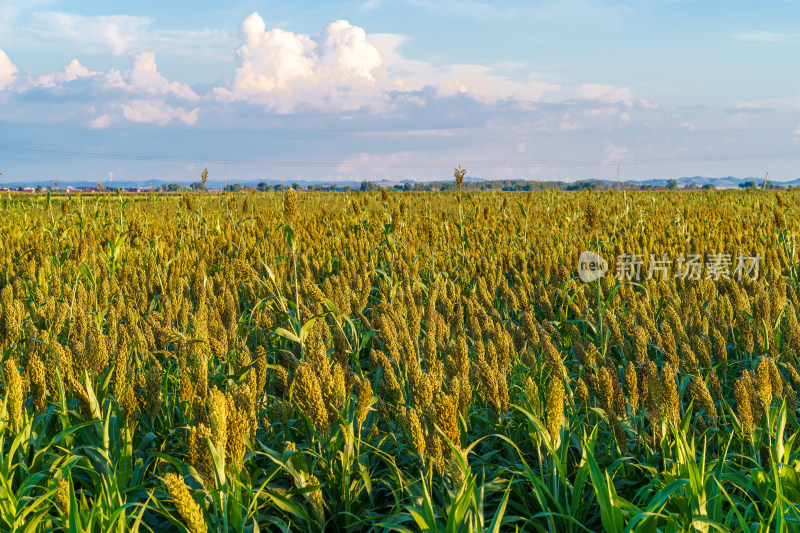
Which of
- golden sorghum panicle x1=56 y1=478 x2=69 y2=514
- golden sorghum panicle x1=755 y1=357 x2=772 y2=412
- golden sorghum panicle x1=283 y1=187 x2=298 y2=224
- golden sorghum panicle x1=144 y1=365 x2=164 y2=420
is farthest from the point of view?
golden sorghum panicle x1=283 y1=187 x2=298 y2=224

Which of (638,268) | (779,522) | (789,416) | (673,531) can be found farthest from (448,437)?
(638,268)

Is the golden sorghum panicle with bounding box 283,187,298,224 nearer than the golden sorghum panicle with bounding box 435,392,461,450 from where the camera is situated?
No

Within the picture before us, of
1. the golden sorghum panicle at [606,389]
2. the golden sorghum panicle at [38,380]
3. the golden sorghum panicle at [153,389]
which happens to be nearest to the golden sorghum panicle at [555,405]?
the golden sorghum panicle at [606,389]

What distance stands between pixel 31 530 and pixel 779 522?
212 cm

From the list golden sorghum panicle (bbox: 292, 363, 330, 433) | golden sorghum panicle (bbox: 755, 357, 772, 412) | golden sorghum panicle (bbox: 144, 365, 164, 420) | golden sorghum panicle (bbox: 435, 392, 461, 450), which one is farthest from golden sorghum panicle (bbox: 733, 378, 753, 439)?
golden sorghum panicle (bbox: 144, 365, 164, 420)

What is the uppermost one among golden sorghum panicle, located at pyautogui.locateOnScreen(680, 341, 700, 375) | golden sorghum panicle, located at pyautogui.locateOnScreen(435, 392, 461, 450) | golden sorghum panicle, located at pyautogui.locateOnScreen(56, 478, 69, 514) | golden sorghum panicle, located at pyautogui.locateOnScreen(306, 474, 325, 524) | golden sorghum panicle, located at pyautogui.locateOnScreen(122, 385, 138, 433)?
golden sorghum panicle, located at pyautogui.locateOnScreen(435, 392, 461, 450)

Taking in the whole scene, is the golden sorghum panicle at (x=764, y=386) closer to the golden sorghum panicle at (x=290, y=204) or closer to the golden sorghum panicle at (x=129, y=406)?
the golden sorghum panicle at (x=129, y=406)

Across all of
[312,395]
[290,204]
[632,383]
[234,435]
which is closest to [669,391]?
[632,383]

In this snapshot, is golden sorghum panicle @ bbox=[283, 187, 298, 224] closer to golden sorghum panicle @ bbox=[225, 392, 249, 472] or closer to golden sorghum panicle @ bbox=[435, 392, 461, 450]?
golden sorghum panicle @ bbox=[225, 392, 249, 472]

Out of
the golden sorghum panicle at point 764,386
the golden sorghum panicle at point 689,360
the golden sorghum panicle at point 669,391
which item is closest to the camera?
the golden sorghum panicle at point 669,391

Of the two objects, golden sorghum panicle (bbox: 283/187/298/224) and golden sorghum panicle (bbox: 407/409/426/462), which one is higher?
golden sorghum panicle (bbox: 283/187/298/224)

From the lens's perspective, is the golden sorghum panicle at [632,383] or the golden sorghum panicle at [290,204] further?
the golden sorghum panicle at [290,204]

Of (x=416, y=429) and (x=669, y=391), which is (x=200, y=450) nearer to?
(x=416, y=429)

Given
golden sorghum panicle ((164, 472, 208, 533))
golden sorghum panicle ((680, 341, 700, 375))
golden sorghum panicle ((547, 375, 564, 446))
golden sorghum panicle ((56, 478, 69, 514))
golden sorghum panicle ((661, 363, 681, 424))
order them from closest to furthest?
1. golden sorghum panicle ((164, 472, 208, 533))
2. golden sorghum panicle ((56, 478, 69, 514))
3. golden sorghum panicle ((547, 375, 564, 446))
4. golden sorghum panicle ((661, 363, 681, 424))
5. golden sorghum panicle ((680, 341, 700, 375))
